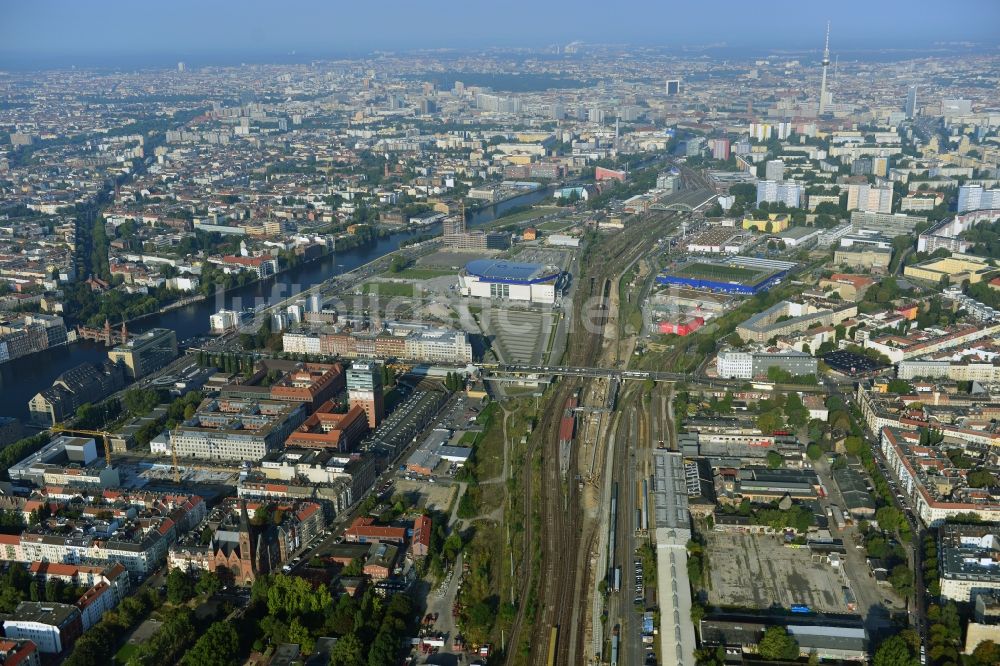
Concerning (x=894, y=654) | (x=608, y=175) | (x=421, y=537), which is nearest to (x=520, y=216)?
(x=608, y=175)

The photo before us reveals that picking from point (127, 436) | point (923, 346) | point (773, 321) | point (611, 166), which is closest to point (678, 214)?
point (611, 166)

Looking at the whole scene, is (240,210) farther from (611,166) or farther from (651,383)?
(651,383)

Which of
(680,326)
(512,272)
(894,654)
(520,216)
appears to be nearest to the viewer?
(894,654)

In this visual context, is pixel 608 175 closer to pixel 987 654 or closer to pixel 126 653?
pixel 987 654

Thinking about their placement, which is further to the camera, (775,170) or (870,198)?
(775,170)

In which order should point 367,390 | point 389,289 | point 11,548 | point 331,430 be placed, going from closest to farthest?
1. point 11,548
2. point 331,430
3. point 367,390
4. point 389,289

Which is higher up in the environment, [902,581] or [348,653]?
[902,581]

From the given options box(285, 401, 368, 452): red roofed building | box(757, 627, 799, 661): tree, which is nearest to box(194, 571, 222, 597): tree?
box(285, 401, 368, 452): red roofed building
